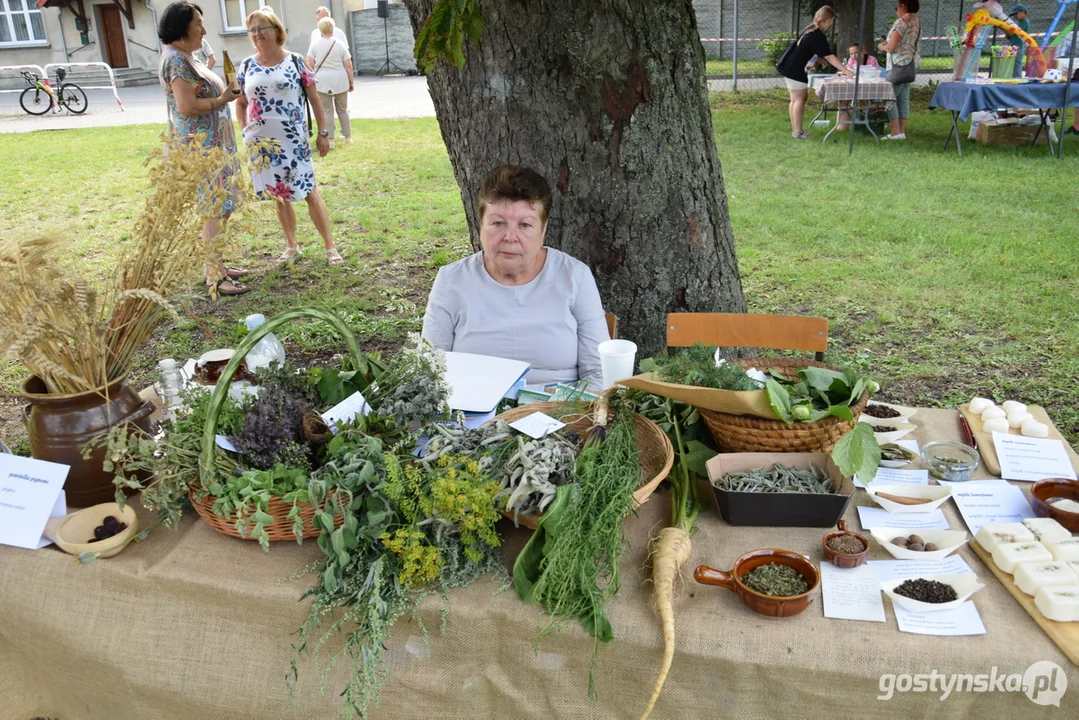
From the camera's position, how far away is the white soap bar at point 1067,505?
1653 millimetres

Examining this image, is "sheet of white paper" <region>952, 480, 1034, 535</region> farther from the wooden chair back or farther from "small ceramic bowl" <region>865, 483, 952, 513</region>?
the wooden chair back

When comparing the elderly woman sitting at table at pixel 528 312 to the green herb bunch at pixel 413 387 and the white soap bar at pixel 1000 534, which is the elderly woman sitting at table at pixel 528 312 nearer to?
the green herb bunch at pixel 413 387

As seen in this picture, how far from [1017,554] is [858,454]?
326 mm

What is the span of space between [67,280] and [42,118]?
16.2 metres

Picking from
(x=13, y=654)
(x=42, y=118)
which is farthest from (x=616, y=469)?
(x=42, y=118)

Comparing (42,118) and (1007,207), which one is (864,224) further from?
(42,118)

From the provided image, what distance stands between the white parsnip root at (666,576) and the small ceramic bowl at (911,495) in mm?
454

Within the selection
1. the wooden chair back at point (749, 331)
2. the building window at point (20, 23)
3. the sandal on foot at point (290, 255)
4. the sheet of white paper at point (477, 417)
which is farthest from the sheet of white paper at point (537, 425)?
the building window at point (20, 23)

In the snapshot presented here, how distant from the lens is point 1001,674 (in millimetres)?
1363

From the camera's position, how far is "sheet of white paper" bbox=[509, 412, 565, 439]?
5.72 ft

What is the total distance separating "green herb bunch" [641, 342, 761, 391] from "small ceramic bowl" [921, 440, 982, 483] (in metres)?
0.46

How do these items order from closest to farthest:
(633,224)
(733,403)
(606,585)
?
(606,585) → (733,403) → (633,224)

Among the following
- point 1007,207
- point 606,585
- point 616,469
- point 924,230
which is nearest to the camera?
point 606,585

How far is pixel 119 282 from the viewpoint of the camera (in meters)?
1.78
